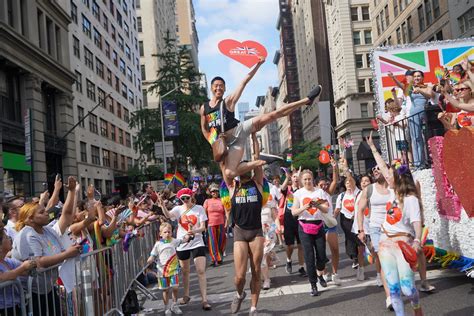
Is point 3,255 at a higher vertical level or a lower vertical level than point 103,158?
lower

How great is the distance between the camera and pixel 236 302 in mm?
6141

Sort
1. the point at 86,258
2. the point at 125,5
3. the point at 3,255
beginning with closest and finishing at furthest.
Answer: the point at 3,255, the point at 86,258, the point at 125,5

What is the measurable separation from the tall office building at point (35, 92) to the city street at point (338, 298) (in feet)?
37.8

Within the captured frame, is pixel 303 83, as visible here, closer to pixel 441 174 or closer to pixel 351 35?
pixel 351 35

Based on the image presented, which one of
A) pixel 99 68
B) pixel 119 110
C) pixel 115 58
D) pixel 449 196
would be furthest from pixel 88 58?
pixel 449 196

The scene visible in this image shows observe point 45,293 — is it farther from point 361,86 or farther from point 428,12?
Result: point 361,86

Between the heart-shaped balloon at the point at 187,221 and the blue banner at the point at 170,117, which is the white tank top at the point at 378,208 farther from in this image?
the blue banner at the point at 170,117

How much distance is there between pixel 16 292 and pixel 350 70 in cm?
5918

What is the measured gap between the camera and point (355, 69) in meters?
60.1

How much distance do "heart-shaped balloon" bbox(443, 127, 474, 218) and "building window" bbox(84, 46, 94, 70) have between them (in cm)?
3558

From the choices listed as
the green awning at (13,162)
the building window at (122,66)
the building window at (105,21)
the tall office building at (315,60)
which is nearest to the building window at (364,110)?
the tall office building at (315,60)

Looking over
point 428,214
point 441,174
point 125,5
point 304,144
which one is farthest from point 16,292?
point 304,144

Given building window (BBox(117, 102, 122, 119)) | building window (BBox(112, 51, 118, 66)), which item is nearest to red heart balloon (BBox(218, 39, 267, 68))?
building window (BBox(117, 102, 122, 119))

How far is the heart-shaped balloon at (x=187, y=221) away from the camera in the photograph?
337 inches
